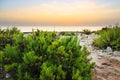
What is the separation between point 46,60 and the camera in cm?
502

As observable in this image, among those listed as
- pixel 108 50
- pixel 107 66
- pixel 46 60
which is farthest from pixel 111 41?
pixel 46 60

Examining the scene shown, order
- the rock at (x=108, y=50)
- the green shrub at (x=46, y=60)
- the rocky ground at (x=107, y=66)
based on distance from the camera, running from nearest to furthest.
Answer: the green shrub at (x=46, y=60)
the rocky ground at (x=107, y=66)
the rock at (x=108, y=50)

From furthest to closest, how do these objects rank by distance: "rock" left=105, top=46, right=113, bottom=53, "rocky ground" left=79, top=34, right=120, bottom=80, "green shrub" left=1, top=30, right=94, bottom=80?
1. "rock" left=105, top=46, right=113, bottom=53
2. "rocky ground" left=79, top=34, right=120, bottom=80
3. "green shrub" left=1, top=30, right=94, bottom=80

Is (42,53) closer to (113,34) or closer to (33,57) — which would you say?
(33,57)

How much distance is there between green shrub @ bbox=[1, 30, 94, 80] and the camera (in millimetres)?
4820

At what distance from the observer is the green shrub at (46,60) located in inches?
190

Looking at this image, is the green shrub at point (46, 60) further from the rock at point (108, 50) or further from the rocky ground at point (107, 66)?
the rock at point (108, 50)

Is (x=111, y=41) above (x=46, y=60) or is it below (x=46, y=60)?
below

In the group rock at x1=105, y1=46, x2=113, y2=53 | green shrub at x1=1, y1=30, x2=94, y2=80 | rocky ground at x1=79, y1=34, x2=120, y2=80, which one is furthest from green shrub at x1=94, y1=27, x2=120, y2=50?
green shrub at x1=1, y1=30, x2=94, y2=80

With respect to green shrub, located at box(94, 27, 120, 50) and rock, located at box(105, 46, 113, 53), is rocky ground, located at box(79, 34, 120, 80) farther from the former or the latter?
green shrub, located at box(94, 27, 120, 50)

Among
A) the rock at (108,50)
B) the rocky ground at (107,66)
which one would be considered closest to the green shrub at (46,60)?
the rocky ground at (107,66)

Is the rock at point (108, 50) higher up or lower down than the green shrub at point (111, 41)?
lower down

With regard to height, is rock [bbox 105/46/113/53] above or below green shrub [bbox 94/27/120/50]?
below

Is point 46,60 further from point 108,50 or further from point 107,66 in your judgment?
point 108,50
